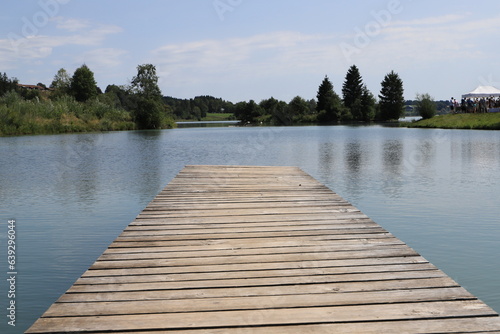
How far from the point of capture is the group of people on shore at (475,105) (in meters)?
35.2

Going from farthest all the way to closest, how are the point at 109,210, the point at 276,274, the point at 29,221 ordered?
the point at 109,210 → the point at 29,221 → the point at 276,274

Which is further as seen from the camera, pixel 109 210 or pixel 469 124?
pixel 469 124

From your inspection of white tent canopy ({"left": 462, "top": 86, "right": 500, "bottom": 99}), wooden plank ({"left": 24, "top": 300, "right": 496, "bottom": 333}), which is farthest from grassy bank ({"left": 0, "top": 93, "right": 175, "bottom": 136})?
wooden plank ({"left": 24, "top": 300, "right": 496, "bottom": 333})

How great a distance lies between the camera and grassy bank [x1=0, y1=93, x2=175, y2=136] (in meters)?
32.9

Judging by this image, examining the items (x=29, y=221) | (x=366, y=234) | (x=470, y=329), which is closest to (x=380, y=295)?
(x=470, y=329)

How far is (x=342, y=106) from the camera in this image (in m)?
69.9

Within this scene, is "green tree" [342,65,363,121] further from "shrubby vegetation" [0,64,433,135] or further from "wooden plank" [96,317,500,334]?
"wooden plank" [96,317,500,334]

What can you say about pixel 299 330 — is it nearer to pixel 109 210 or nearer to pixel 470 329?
pixel 470 329

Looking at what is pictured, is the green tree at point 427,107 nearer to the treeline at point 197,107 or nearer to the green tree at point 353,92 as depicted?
the green tree at point 353,92

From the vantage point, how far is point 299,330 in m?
2.33

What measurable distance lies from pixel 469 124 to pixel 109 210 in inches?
1147

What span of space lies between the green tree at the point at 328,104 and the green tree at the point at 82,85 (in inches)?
1190

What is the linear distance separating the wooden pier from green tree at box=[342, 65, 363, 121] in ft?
211

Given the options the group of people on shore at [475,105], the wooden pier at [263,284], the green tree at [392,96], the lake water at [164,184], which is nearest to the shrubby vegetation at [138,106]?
the green tree at [392,96]
